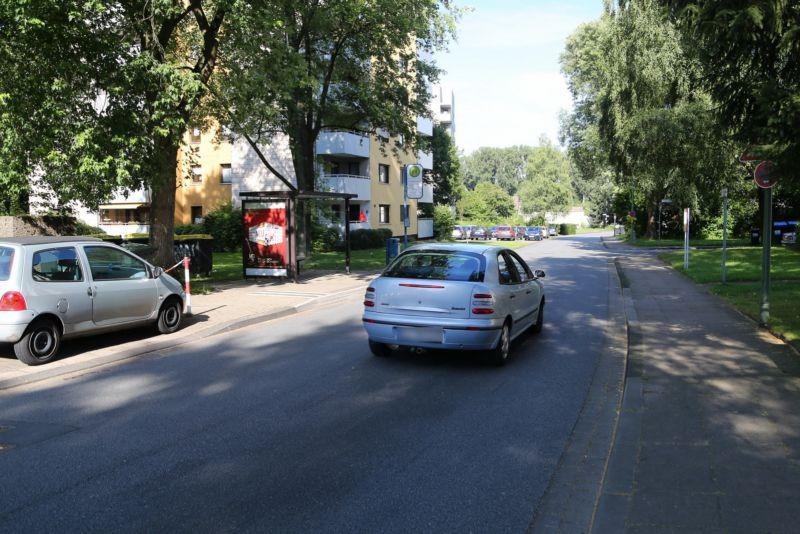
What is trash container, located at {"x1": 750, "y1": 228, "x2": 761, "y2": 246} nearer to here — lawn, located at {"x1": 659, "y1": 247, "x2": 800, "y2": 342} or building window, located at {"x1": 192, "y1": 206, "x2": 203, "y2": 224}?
lawn, located at {"x1": 659, "y1": 247, "x2": 800, "y2": 342}

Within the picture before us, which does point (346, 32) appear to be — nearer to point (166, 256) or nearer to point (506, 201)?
point (166, 256)

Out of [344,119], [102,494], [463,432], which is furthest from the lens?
[344,119]

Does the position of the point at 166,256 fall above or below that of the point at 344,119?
below

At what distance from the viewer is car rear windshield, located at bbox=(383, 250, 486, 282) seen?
822cm

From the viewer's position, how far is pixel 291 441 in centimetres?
541

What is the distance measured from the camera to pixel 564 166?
118 meters

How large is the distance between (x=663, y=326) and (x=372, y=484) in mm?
8017

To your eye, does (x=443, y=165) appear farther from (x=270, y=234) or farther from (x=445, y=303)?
(x=445, y=303)

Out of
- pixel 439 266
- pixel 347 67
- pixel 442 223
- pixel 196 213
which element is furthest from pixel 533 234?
A: pixel 439 266

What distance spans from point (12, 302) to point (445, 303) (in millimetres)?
5151

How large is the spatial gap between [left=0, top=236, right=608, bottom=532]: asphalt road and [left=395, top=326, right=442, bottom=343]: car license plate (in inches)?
15.7

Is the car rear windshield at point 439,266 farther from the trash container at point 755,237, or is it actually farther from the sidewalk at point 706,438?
the trash container at point 755,237

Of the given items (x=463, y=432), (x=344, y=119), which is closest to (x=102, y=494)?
(x=463, y=432)

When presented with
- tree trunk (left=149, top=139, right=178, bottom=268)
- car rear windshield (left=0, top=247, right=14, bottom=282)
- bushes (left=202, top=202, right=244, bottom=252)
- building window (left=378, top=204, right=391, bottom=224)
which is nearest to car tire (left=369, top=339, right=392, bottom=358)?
car rear windshield (left=0, top=247, right=14, bottom=282)
